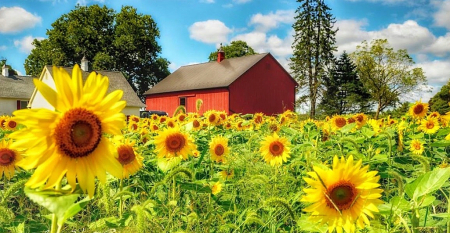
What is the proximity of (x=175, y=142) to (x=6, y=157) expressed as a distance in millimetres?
1236

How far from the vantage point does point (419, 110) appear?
4.84 meters

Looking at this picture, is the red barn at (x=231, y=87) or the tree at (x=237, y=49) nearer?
the red barn at (x=231, y=87)

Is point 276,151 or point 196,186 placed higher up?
point 276,151

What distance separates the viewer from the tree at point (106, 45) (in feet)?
146

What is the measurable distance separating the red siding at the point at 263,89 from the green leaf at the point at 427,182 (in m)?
27.9

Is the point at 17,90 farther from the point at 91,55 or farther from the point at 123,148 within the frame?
the point at 123,148

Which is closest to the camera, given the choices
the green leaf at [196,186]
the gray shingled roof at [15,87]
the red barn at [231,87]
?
the green leaf at [196,186]

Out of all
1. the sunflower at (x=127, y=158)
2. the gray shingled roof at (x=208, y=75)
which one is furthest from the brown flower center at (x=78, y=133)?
the gray shingled roof at (x=208, y=75)

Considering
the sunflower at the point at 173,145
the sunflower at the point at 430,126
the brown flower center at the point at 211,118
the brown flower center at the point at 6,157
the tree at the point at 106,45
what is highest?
the tree at the point at 106,45

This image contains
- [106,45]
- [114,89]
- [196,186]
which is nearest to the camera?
[196,186]

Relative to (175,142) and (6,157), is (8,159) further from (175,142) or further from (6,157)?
(175,142)

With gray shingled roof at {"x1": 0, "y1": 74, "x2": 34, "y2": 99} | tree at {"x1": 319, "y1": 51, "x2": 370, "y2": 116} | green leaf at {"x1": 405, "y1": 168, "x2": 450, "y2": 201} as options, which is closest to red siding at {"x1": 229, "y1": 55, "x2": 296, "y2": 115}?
tree at {"x1": 319, "y1": 51, "x2": 370, "y2": 116}

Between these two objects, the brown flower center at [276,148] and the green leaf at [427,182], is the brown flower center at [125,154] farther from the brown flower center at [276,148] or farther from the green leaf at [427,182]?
the green leaf at [427,182]

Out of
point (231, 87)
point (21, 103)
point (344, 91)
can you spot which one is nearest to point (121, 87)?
point (231, 87)
